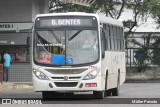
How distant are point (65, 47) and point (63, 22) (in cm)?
100

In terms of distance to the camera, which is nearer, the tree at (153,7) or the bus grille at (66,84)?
the bus grille at (66,84)

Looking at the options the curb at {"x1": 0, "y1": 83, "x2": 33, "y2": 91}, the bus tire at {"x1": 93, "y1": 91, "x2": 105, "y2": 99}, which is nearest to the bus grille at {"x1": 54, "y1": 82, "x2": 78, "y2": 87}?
the bus tire at {"x1": 93, "y1": 91, "x2": 105, "y2": 99}

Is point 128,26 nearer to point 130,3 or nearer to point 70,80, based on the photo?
point 130,3

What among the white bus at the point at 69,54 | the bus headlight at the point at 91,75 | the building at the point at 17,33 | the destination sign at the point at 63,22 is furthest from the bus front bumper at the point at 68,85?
the building at the point at 17,33

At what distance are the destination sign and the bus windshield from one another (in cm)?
23

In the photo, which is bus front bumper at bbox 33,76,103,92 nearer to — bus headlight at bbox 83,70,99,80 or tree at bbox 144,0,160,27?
bus headlight at bbox 83,70,99,80

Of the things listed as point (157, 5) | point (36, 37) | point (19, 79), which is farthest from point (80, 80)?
point (157, 5)

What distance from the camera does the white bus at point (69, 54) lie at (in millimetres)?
20703

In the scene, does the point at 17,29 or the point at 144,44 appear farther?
the point at 144,44

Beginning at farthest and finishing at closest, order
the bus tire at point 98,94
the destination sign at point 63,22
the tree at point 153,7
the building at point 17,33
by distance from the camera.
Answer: the tree at point 153,7
the building at point 17,33
the bus tire at point 98,94
the destination sign at point 63,22

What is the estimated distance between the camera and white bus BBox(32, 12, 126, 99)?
67.9 ft

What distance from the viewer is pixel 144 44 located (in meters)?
45.5

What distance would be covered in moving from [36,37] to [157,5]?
22.1 metres

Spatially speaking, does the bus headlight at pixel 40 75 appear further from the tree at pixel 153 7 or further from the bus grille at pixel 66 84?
the tree at pixel 153 7
